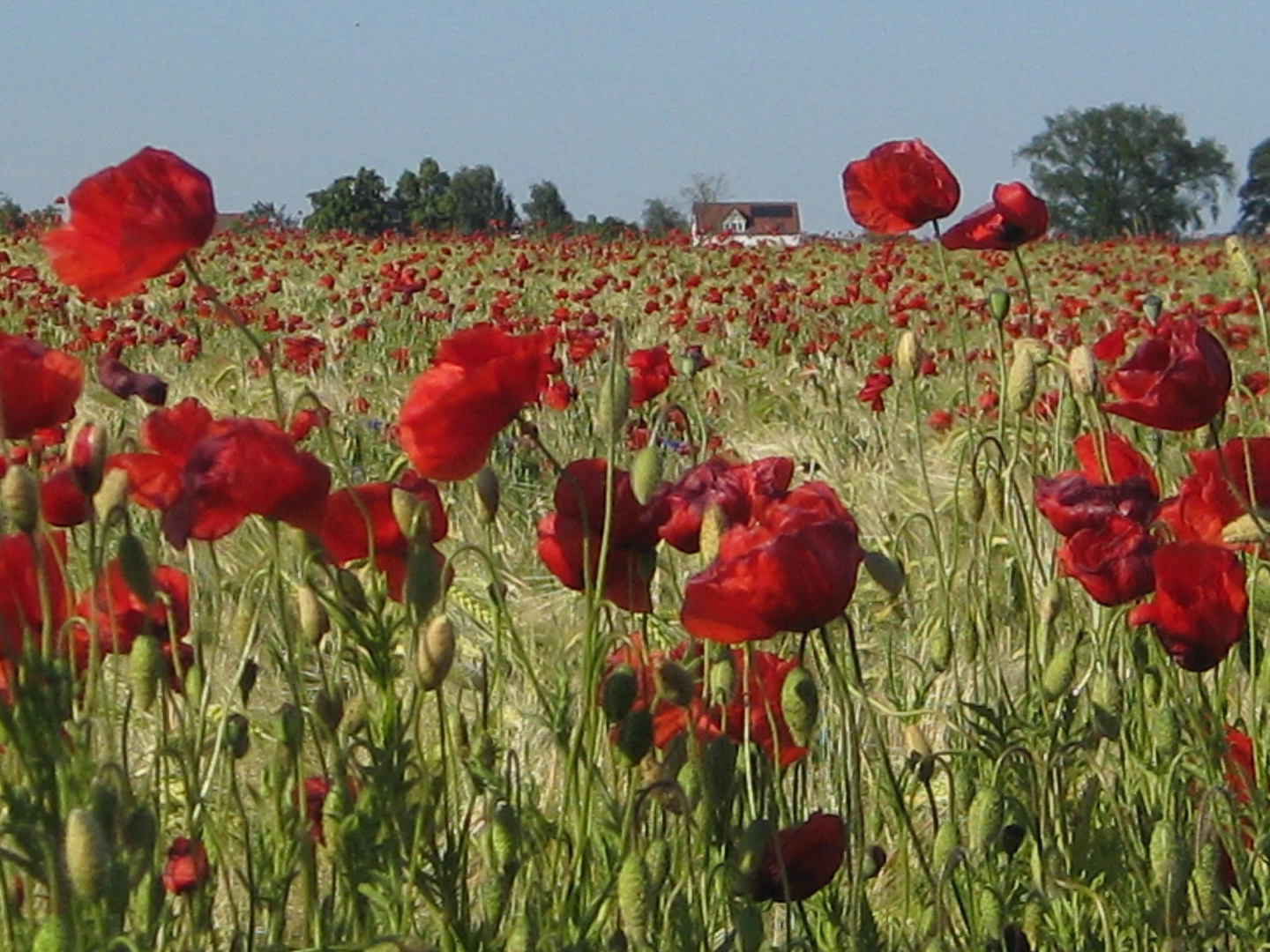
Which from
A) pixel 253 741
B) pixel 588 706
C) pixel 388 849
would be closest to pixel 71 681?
pixel 388 849

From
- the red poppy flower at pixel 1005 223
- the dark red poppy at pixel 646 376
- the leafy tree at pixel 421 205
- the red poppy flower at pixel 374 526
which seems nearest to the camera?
the red poppy flower at pixel 374 526

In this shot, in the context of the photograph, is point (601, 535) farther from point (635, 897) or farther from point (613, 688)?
point (635, 897)

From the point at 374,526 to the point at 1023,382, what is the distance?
77 centimetres

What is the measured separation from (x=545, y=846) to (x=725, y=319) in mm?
6690

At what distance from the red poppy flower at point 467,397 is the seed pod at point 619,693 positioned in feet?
0.63

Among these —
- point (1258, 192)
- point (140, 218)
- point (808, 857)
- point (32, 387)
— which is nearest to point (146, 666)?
point (32, 387)

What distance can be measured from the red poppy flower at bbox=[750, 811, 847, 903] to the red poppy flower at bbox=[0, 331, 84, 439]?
0.64m

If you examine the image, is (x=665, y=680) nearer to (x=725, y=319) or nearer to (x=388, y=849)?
(x=388, y=849)

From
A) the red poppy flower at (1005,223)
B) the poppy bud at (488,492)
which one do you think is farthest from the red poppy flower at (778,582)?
the red poppy flower at (1005,223)

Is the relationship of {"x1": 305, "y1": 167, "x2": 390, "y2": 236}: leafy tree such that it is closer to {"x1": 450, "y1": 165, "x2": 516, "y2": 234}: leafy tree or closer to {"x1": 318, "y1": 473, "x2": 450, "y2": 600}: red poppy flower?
{"x1": 450, "y1": 165, "x2": 516, "y2": 234}: leafy tree

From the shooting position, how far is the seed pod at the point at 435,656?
1433mm

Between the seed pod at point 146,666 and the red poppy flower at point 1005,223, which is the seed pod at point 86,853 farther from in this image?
the red poppy flower at point 1005,223

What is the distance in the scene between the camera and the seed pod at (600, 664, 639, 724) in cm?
150

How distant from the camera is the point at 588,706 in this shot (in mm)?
1461
